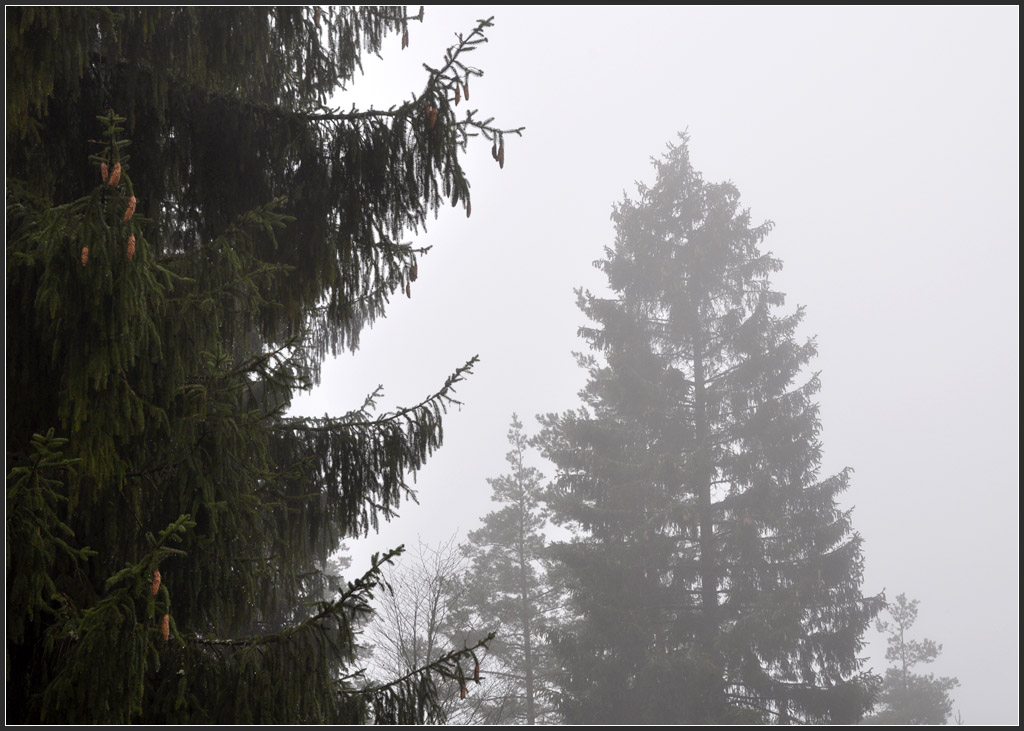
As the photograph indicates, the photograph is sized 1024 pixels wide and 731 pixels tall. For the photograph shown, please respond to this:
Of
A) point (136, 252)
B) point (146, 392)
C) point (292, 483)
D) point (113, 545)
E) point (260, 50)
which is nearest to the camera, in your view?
point (136, 252)

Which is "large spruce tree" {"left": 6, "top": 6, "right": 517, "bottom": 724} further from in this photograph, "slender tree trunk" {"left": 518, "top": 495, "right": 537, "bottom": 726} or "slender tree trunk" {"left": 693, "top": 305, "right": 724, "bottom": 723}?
"slender tree trunk" {"left": 518, "top": 495, "right": 537, "bottom": 726}

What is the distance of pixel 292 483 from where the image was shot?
474cm

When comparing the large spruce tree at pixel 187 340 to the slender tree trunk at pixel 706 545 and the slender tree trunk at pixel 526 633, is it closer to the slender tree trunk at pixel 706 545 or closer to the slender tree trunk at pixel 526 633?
the slender tree trunk at pixel 706 545

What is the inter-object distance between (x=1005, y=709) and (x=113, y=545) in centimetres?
7652

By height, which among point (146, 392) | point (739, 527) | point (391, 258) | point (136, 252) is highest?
point (391, 258)

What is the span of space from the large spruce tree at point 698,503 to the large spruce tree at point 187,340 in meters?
12.7

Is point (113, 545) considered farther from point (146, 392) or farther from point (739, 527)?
point (739, 527)

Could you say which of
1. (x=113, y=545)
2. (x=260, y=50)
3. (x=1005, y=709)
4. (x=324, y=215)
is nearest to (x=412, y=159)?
(x=324, y=215)

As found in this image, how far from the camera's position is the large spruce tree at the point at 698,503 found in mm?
15797

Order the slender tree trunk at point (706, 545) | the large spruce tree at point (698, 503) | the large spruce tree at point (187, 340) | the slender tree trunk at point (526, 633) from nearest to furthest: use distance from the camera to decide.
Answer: the large spruce tree at point (187, 340) → the large spruce tree at point (698, 503) → the slender tree trunk at point (706, 545) → the slender tree trunk at point (526, 633)

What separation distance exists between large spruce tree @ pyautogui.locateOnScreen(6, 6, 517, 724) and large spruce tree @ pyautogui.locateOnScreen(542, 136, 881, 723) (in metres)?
12.7

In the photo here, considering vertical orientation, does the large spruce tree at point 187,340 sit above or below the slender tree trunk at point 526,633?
above

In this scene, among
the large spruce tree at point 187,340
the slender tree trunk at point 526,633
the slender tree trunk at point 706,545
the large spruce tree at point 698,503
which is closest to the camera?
the large spruce tree at point 187,340

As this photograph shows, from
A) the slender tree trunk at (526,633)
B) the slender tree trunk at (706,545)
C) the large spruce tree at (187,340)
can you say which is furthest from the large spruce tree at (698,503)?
the large spruce tree at (187,340)
